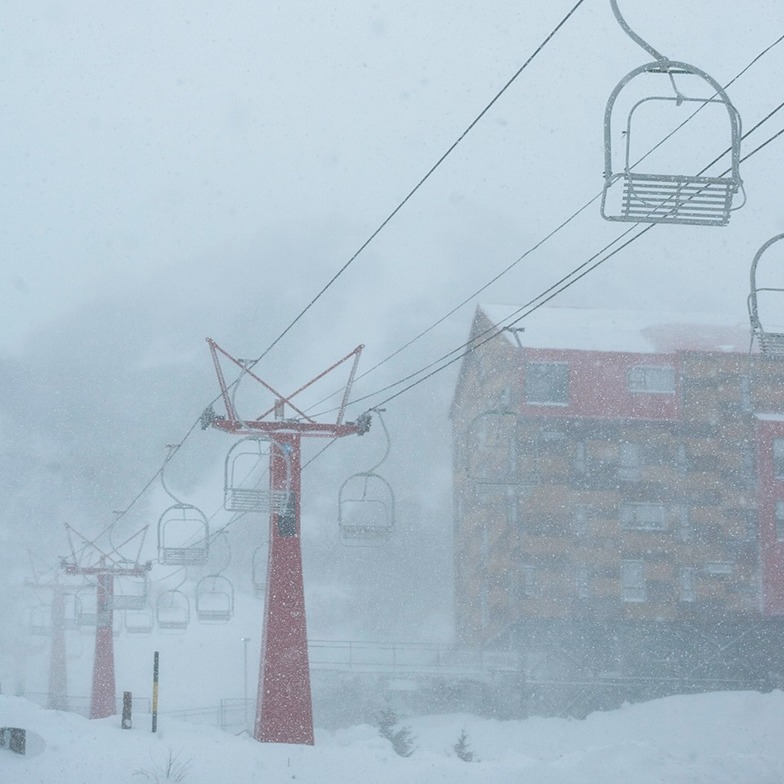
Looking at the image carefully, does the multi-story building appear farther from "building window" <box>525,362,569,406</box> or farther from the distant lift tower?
the distant lift tower

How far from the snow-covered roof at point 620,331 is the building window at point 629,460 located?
4118mm

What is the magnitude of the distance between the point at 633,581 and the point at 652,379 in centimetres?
867

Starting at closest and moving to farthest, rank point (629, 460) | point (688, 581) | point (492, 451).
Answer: point (688, 581), point (629, 460), point (492, 451)

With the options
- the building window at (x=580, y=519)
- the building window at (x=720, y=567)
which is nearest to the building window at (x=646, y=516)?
the building window at (x=580, y=519)

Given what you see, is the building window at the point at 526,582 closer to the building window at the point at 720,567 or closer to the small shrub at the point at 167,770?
the building window at the point at 720,567

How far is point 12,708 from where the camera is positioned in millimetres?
21031

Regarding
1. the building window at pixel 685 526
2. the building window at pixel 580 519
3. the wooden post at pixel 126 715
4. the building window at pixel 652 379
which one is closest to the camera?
the wooden post at pixel 126 715

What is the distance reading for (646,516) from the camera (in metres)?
53.1

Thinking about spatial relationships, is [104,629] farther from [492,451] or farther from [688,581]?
[688,581]

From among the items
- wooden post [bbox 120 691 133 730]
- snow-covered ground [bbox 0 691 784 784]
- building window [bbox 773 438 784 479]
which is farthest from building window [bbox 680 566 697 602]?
wooden post [bbox 120 691 133 730]

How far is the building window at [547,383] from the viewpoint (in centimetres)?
5262

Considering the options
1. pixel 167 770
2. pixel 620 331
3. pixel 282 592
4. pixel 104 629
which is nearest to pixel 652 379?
pixel 620 331

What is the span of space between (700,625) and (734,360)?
11.4m

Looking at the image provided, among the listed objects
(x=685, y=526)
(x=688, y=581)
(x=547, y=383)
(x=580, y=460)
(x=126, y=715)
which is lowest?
(x=126, y=715)
